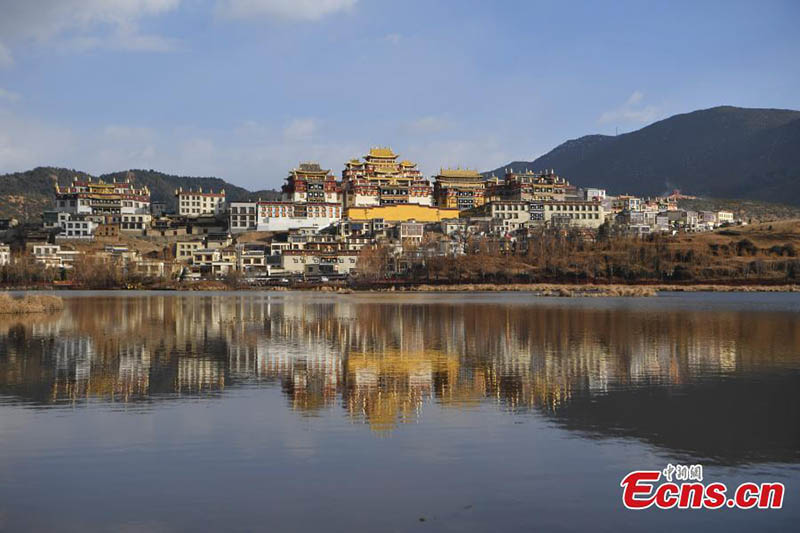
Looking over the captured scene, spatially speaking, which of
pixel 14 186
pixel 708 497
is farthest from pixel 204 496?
pixel 14 186

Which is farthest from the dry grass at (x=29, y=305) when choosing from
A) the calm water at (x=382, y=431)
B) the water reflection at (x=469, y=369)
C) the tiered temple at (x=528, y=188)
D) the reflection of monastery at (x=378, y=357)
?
the tiered temple at (x=528, y=188)

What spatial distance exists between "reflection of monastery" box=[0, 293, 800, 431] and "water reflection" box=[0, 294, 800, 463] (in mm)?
55

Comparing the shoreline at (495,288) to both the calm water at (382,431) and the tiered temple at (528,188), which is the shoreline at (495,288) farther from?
the calm water at (382,431)

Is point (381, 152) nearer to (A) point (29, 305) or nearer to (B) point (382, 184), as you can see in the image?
(B) point (382, 184)

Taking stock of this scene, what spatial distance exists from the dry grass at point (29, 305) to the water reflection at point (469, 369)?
7.85m

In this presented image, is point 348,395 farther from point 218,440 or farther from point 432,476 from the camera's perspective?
point 432,476

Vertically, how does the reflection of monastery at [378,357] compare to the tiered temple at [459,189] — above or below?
below

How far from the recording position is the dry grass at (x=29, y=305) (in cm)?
4209

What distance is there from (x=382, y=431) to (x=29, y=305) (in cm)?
3779

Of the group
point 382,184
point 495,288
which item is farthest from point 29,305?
point 382,184

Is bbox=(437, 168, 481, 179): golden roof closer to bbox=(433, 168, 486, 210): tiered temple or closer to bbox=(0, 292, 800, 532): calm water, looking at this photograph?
bbox=(433, 168, 486, 210): tiered temple

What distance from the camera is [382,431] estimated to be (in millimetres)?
12422

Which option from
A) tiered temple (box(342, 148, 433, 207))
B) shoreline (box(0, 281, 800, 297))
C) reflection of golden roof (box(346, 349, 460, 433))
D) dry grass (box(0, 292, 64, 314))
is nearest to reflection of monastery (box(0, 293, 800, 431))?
reflection of golden roof (box(346, 349, 460, 433))

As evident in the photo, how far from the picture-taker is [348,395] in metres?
15.6
